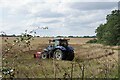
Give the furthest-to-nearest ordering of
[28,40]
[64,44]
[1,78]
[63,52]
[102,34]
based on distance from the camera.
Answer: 1. [102,34]
2. [64,44]
3. [63,52]
4. [28,40]
5. [1,78]

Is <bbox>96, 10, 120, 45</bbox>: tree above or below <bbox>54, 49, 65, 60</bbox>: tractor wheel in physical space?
above

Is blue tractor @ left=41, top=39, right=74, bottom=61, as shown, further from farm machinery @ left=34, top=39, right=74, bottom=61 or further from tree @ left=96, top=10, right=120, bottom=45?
tree @ left=96, top=10, right=120, bottom=45

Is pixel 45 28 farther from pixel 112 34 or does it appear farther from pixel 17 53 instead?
pixel 112 34

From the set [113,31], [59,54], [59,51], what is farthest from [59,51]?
[113,31]

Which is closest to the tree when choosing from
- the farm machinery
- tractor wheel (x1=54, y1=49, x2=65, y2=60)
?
the farm machinery

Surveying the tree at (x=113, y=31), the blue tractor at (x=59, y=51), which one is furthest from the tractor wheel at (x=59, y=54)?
the tree at (x=113, y=31)

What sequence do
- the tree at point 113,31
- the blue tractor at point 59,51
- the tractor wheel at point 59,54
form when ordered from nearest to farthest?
the tractor wheel at point 59,54 < the blue tractor at point 59,51 < the tree at point 113,31

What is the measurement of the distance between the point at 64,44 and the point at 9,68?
18833mm

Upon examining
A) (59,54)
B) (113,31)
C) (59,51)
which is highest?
(113,31)

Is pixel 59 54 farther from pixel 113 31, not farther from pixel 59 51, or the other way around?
pixel 113 31

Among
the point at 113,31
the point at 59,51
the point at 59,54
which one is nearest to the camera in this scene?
the point at 59,54

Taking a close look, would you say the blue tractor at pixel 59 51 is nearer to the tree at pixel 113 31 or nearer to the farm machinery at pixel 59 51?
the farm machinery at pixel 59 51

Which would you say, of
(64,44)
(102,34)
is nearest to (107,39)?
(102,34)

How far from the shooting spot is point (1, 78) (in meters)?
3.67
